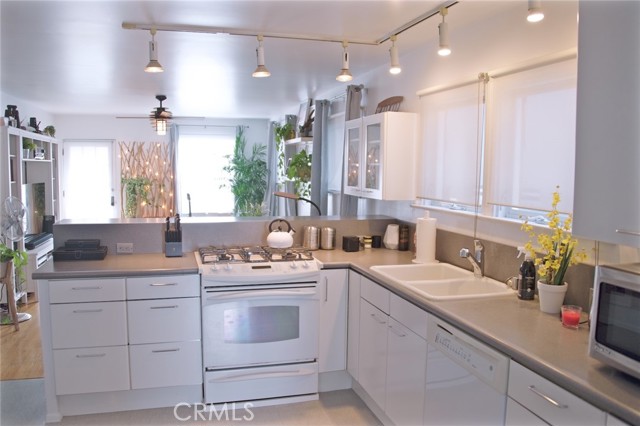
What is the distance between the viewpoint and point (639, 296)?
1.43m

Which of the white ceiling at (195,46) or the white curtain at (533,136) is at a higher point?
the white ceiling at (195,46)

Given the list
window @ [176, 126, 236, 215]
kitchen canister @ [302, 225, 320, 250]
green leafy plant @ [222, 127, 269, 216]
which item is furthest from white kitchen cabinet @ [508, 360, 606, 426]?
window @ [176, 126, 236, 215]

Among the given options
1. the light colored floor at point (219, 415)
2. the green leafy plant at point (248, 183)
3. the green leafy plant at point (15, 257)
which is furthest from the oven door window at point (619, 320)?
the green leafy plant at point (248, 183)

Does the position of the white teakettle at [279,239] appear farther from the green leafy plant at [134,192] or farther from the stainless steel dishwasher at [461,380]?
the green leafy plant at [134,192]

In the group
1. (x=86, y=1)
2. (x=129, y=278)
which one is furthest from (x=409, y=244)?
(x=86, y=1)

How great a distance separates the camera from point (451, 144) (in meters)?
3.21

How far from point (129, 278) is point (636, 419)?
254cm

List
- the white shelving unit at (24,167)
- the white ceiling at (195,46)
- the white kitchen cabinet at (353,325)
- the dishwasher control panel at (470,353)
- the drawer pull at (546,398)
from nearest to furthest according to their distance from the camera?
the drawer pull at (546,398)
the dishwasher control panel at (470,353)
the white ceiling at (195,46)
the white kitchen cabinet at (353,325)
the white shelving unit at (24,167)

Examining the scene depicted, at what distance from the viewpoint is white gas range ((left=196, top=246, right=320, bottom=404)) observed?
2.99 metres

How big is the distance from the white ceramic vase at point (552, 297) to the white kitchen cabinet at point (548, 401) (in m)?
0.53

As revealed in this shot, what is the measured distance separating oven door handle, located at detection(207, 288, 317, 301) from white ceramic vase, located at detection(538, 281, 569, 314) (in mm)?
1414

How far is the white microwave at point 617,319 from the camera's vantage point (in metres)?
1.43

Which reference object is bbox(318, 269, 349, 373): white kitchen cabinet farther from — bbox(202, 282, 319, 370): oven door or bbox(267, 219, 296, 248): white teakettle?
bbox(267, 219, 296, 248): white teakettle

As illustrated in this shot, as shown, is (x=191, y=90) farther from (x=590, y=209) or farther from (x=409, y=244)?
(x=590, y=209)
